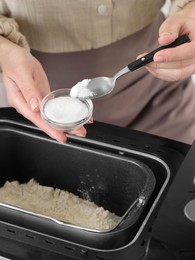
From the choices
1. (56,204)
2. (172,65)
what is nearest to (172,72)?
(172,65)

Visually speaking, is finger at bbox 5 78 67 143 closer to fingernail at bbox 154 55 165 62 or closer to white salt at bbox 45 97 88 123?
white salt at bbox 45 97 88 123

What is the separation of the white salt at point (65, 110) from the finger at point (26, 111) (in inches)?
0.7

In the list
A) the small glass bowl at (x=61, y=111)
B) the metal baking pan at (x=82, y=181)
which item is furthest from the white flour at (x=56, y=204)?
the small glass bowl at (x=61, y=111)

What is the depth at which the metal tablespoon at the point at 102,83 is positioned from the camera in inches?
29.3

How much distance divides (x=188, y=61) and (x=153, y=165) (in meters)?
0.18

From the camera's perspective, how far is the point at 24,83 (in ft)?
2.60

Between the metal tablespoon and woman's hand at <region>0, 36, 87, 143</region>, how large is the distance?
0.06 m

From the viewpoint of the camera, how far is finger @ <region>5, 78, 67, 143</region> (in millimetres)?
722

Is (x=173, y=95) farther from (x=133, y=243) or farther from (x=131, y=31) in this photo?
(x=133, y=243)

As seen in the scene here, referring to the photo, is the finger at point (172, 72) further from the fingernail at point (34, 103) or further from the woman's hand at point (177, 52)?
the fingernail at point (34, 103)

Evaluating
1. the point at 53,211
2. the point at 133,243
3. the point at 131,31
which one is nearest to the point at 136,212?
the point at 133,243

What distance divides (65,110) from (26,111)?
66mm

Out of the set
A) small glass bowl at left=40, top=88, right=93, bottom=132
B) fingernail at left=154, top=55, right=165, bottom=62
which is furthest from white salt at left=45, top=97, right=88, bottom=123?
fingernail at left=154, top=55, right=165, bottom=62

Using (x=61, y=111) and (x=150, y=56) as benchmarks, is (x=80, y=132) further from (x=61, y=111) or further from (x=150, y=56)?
(x=150, y=56)
